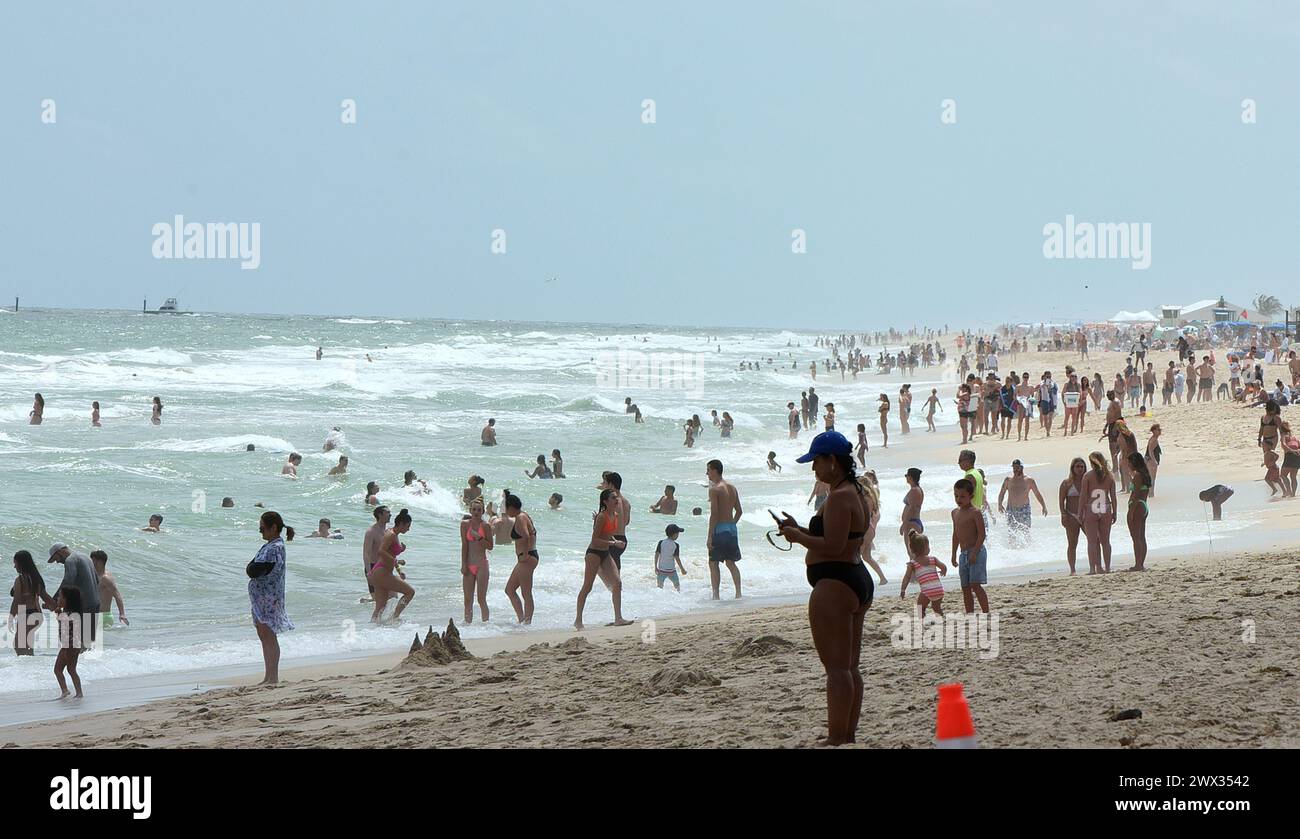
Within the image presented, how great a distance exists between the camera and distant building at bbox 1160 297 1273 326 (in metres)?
71.4

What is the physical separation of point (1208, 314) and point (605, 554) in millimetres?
75687

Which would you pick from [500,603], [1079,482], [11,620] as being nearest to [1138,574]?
[1079,482]

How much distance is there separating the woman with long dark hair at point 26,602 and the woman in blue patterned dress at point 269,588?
1892 mm

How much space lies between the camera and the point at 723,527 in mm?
12703

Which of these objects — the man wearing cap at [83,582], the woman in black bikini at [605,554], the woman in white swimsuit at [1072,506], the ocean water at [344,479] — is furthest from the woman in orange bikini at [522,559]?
the woman in white swimsuit at [1072,506]

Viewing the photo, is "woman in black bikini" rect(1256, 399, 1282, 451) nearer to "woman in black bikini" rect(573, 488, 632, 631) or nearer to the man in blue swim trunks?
the man in blue swim trunks

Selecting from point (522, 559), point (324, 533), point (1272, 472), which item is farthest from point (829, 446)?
point (1272, 472)

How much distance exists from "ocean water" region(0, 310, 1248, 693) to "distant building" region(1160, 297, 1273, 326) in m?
22.9

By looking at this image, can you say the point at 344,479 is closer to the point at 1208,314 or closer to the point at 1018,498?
the point at 1018,498

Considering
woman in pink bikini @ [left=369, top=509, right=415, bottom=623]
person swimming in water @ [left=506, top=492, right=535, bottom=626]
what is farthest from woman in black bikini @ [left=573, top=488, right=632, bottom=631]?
woman in pink bikini @ [left=369, top=509, right=415, bottom=623]

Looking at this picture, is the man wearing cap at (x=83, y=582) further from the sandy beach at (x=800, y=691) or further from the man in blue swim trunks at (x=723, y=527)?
the man in blue swim trunks at (x=723, y=527)

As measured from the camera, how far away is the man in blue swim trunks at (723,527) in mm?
12562
